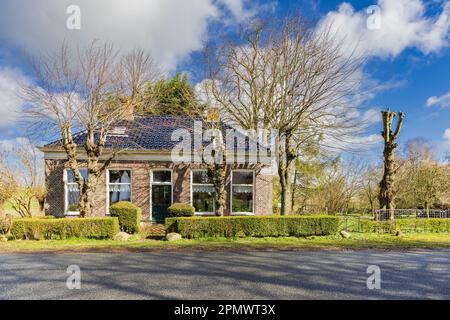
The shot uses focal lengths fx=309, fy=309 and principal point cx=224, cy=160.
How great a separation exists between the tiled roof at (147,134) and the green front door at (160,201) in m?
2.27

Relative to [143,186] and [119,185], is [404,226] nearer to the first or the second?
[143,186]

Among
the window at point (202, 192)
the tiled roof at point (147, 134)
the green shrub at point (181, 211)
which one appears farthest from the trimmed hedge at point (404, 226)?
the green shrub at point (181, 211)

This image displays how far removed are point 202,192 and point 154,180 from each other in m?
2.81

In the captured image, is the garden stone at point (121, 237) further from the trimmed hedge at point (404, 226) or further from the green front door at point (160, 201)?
the trimmed hedge at point (404, 226)

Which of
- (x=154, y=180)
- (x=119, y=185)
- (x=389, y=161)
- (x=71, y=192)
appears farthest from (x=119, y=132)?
(x=389, y=161)

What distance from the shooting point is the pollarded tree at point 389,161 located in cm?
1803

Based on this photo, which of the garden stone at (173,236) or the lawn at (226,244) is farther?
the garden stone at (173,236)

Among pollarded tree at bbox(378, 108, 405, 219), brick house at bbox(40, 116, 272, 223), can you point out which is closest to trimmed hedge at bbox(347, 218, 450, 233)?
pollarded tree at bbox(378, 108, 405, 219)

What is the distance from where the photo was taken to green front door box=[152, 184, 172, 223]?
57.2 ft

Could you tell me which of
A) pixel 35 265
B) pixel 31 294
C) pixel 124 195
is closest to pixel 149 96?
pixel 124 195

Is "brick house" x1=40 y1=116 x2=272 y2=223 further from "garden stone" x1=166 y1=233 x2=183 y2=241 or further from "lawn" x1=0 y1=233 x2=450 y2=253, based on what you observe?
"garden stone" x1=166 y1=233 x2=183 y2=241

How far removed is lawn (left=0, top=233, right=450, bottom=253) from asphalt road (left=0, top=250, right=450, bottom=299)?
2.83ft

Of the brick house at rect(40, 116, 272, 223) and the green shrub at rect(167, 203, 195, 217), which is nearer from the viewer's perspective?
the green shrub at rect(167, 203, 195, 217)

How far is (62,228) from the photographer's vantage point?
40.6 feet
